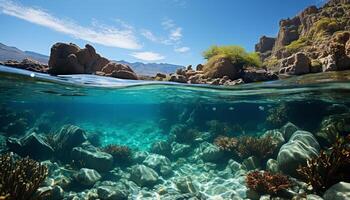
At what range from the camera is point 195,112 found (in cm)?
2331

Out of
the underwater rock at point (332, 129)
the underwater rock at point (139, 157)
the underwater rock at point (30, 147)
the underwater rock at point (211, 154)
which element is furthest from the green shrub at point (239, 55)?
the underwater rock at point (30, 147)

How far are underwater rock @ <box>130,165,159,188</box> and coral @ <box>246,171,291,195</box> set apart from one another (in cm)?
524

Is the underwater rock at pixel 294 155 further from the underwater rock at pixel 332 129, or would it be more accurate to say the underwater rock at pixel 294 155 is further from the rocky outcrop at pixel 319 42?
the rocky outcrop at pixel 319 42

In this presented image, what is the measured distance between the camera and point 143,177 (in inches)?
500

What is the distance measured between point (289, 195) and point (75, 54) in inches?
542

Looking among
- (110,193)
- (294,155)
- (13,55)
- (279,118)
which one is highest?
(13,55)

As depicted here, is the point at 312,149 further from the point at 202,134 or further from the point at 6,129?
the point at 6,129

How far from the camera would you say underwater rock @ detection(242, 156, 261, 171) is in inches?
526

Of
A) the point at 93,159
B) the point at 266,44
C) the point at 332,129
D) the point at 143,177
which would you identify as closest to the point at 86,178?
the point at 93,159

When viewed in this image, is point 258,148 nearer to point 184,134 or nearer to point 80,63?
point 184,134

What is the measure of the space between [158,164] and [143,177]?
2.22m

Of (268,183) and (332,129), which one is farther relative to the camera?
(332,129)

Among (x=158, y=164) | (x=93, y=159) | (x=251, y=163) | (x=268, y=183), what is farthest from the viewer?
(x=158, y=164)

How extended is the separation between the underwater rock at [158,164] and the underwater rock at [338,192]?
333 inches
